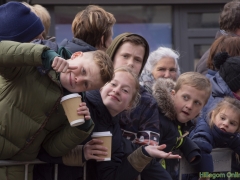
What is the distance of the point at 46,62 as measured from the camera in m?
3.25

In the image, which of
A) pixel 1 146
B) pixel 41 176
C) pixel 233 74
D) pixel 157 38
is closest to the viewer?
pixel 1 146

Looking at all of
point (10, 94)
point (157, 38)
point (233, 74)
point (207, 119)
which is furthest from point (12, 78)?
point (157, 38)

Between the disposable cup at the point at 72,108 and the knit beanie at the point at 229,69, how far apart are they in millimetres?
2004

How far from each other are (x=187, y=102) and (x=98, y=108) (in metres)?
0.78

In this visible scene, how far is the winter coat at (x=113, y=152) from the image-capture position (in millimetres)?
3777

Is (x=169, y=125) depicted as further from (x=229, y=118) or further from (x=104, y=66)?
(x=104, y=66)

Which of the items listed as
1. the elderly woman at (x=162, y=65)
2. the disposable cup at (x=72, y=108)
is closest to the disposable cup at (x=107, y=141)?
the disposable cup at (x=72, y=108)

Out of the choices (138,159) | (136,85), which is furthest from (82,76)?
(138,159)

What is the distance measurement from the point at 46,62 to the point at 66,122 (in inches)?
19.1

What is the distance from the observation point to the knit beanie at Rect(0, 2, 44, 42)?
11.6 ft

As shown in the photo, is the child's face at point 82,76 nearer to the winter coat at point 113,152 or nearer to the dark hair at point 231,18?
the winter coat at point 113,152

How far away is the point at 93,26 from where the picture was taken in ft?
14.7

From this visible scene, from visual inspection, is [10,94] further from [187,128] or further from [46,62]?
[187,128]

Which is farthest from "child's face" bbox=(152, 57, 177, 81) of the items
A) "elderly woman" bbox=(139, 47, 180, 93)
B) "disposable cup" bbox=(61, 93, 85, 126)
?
"disposable cup" bbox=(61, 93, 85, 126)
